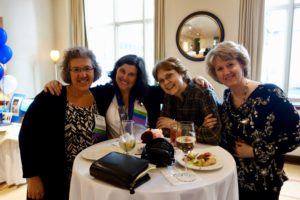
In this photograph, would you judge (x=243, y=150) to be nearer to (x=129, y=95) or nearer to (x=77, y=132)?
(x=129, y=95)

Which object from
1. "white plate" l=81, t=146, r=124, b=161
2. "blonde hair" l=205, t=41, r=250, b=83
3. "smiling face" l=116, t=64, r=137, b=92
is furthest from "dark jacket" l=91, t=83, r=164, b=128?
"blonde hair" l=205, t=41, r=250, b=83

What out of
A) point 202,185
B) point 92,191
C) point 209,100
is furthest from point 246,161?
point 92,191

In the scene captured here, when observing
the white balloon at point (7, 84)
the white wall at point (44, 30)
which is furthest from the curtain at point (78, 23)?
the white balloon at point (7, 84)

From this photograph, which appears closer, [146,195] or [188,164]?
[146,195]

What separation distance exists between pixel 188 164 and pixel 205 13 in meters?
3.53

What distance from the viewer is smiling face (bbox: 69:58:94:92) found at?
5.79 feet

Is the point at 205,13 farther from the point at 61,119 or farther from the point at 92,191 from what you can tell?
the point at 92,191

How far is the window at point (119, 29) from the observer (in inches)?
Result: 203

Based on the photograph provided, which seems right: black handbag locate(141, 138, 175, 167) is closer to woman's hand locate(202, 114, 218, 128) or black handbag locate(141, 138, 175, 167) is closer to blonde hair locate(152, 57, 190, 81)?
woman's hand locate(202, 114, 218, 128)

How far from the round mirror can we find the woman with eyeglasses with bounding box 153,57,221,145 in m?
2.62

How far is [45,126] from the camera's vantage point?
66.7 inches

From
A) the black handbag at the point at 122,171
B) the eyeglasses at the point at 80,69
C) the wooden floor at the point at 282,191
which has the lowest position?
the wooden floor at the point at 282,191

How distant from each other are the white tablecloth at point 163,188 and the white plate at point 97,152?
0.07m

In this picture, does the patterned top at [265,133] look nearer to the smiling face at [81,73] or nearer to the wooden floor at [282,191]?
the smiling face at [81,73]
